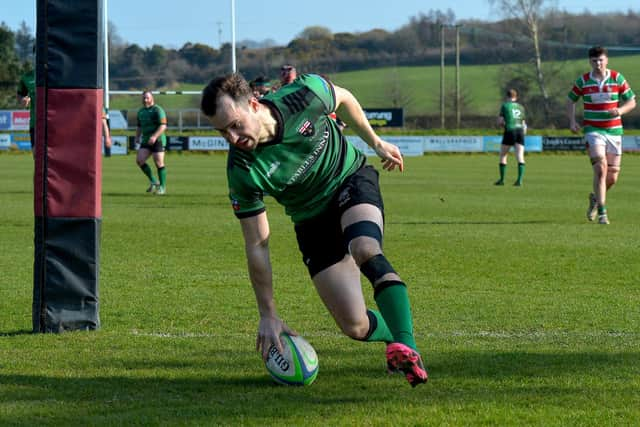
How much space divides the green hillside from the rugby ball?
70.3 metres

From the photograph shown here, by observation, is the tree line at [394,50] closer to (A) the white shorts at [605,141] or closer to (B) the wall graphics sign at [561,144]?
(B) the wall graphics sign at [561,144]

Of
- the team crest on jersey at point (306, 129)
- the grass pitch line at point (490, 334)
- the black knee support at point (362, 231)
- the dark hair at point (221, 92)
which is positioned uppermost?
the dark hair at point (221, 92)

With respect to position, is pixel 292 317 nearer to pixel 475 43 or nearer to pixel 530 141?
pixel 530 141

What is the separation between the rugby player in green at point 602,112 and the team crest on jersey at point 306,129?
30.1 ft

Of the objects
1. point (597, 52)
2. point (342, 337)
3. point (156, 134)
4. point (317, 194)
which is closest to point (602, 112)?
point (597, 52)

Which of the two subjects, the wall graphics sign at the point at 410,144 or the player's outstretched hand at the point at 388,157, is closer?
the player's outstretched hand at the point at 388,157

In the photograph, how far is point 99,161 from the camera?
6496 mm

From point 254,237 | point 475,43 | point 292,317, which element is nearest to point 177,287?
point 292,317

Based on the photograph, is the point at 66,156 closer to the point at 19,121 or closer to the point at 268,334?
the point at 268,334

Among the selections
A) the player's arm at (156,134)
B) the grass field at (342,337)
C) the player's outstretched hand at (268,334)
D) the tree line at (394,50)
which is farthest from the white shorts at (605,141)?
the tree line at (394,50)

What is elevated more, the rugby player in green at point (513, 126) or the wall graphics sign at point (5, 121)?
the wall graphics sign at point (5, 121)

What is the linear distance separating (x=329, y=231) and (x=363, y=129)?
60 cm

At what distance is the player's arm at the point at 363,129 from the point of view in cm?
562

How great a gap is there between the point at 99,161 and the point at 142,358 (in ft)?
4.36
